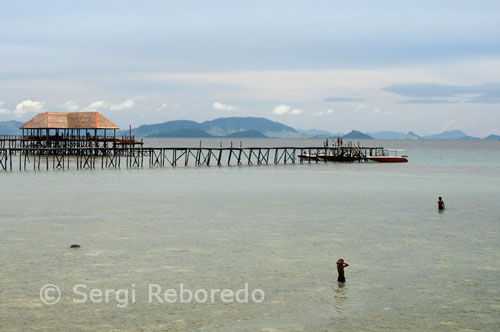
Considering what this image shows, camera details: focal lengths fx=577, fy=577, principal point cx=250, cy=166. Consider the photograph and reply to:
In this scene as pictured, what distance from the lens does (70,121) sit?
93.7 metres

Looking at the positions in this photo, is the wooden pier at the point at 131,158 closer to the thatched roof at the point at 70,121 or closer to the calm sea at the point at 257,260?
the thatched roof at the point at 70,121

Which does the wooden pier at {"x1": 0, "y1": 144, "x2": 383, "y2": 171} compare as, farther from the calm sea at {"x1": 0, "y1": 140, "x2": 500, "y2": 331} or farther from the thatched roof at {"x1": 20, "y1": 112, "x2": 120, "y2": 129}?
the calm sea at {"x1": 0, "y1": 140, "x2": 500, "y2": 331}

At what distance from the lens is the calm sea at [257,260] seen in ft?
43.1

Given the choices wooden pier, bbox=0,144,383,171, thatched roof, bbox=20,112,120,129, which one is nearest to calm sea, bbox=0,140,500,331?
wooden pier, bbox=0,144,383,171

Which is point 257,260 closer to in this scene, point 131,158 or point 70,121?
point 131,158

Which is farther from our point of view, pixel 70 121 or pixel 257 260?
pixel 70 121

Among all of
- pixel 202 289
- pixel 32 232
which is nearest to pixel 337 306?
pixel 202 289

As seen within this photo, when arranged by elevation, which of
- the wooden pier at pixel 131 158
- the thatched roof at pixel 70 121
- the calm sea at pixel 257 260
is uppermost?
the thatched roof at pixel 70 121

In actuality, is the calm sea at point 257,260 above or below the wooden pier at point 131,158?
below

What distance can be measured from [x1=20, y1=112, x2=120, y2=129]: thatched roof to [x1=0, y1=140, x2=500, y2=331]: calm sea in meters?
56.3

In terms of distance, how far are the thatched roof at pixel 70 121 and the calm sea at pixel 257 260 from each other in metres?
56.3

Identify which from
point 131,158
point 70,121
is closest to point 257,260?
point 131,158

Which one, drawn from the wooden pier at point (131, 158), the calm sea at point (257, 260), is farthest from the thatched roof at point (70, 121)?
the calm sea at point (257, 260)

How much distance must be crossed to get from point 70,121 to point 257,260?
266ft
